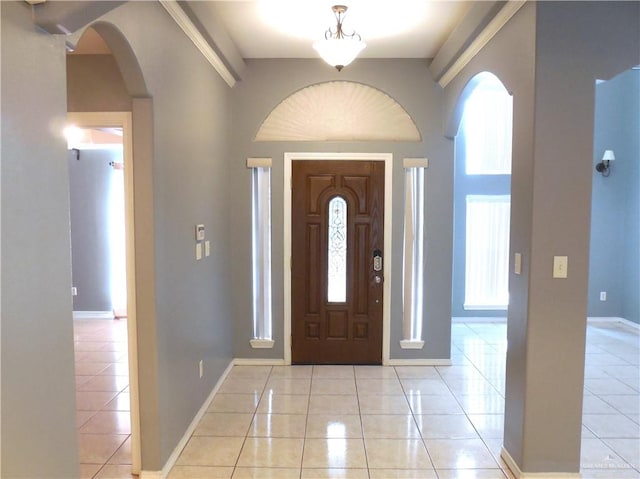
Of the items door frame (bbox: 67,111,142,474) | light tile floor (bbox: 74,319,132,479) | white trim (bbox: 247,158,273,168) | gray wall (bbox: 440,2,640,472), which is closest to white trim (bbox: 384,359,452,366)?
gray wall (bbox: 440,2,640,472)

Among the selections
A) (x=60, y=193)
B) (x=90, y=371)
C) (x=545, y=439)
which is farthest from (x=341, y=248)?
(x=60, y=193)

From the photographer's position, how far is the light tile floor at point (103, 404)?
270 centimetres

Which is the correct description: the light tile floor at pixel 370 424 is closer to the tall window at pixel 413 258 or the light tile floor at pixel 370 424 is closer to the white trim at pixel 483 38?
the tall window at pixel 413 258

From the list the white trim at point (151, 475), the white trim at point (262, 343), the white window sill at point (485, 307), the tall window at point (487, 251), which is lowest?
the white trim at point (151, 475)

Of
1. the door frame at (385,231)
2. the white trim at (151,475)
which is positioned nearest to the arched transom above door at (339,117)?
the door frame at (385,231)

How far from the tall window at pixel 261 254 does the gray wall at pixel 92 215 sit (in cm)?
284

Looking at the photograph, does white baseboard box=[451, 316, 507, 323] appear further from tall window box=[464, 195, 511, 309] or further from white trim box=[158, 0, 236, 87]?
white trim box=[158, 0, 236, 87]

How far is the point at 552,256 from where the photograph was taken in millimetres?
2373

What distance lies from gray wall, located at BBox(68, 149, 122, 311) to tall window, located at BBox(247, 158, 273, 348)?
2.84m

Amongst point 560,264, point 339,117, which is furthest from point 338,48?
point 560,264

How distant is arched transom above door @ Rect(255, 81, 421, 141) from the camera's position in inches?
166

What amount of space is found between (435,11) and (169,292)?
2567 millimetres

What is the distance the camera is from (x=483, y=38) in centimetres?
294

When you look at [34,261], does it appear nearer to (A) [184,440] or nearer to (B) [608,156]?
(A) [184,440]
